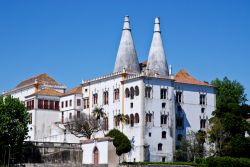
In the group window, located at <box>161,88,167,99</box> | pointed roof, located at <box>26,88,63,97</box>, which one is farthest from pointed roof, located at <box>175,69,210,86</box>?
pointed roof, located at <box>26,88,63,97</box>

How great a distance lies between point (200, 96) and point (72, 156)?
21.3 meters

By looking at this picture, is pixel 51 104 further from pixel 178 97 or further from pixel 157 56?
pixel 178 97

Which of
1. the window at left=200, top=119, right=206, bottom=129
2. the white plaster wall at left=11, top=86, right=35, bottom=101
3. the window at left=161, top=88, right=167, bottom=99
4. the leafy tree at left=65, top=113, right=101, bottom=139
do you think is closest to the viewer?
the window at left=161, top=88, right=167, bottom=99

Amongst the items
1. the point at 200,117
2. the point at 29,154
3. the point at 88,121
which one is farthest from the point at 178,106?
the point at 29,154

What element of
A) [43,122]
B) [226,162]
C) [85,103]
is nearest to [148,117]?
[85,103]

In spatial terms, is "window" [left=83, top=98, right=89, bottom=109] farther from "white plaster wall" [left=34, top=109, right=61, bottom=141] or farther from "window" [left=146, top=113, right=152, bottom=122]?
"window" [left=146, top=113, right=152, bottom=122]

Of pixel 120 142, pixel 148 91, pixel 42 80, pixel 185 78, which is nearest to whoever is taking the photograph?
pixel 120 142

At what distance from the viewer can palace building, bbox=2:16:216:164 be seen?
85.4m

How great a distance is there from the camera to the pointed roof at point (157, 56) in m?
92.7

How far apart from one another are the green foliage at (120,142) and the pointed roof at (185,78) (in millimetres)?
13177

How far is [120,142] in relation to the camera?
268 ft

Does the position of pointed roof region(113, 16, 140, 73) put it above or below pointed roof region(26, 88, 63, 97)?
above

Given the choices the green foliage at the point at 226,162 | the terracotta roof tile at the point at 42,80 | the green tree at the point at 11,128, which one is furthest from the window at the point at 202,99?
the terracotta roof tile at the point at 42,80

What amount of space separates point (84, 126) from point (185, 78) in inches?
626
